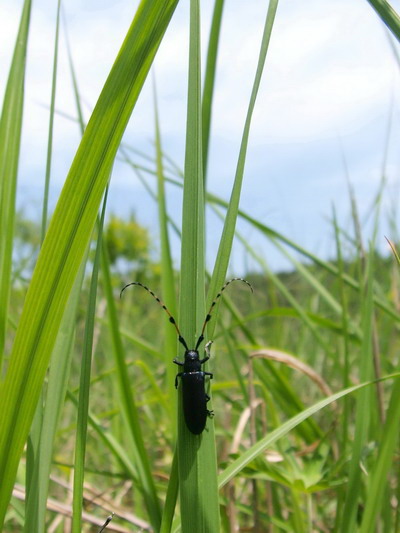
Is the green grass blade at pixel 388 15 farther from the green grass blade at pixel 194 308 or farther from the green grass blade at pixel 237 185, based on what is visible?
the green grass blade at pixel 194 308

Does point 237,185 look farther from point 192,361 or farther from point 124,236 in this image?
point 124,236

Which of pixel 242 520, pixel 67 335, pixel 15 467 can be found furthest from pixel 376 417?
pixel 15 467

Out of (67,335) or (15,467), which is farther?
(67,335)

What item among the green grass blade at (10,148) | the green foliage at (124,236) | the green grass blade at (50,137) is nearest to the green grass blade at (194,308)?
the green grass blade at (50,137)

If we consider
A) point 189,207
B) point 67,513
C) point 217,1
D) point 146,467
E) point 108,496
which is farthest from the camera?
point 108,496

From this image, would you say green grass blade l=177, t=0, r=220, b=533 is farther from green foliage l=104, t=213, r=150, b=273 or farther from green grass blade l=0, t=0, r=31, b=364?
green foliage l=104, t=213, r=150, b=273

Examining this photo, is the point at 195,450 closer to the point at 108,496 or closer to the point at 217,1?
the point at 217,1
